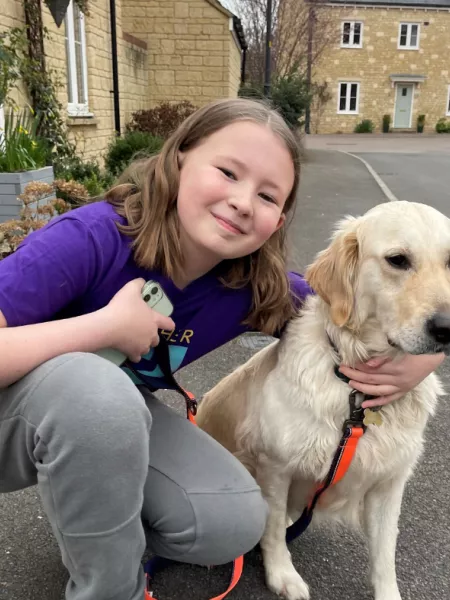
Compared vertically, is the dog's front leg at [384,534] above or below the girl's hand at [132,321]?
below

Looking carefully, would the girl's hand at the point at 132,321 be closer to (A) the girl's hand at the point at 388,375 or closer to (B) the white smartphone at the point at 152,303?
(B) the white smartphone at the point at 152,303

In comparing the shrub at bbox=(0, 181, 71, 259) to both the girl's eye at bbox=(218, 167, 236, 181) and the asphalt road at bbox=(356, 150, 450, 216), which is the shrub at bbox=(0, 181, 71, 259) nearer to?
the girl's eye at bbox=(218, 167, 236, 181)

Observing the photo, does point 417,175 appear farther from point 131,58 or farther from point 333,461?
point 333,461

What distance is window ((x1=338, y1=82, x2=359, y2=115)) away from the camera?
44906 millimetres

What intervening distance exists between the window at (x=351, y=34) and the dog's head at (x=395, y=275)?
46.6 m

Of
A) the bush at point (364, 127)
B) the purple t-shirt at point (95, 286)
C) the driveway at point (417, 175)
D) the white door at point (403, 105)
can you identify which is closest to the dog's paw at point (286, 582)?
the purple t-shirt at point (95, 286)

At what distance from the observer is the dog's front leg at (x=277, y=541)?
2062 mm

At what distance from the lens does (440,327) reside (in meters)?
1.67

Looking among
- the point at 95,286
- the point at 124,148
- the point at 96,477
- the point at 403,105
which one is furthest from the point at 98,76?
the point at 403,105

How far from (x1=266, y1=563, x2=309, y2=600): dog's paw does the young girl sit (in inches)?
12.6

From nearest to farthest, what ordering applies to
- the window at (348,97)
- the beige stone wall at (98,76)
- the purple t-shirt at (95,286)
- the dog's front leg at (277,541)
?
Result: the purple t-shirt at (95,286) < the dog's front leg at (277,541) < the beige stone wall at (98,76) < the window at (348,97)

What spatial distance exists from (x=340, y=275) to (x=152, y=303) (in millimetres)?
658

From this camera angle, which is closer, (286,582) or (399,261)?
(399,261)

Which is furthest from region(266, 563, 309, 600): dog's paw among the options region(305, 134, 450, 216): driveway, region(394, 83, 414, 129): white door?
region(394, 83, 414, 129): white door
